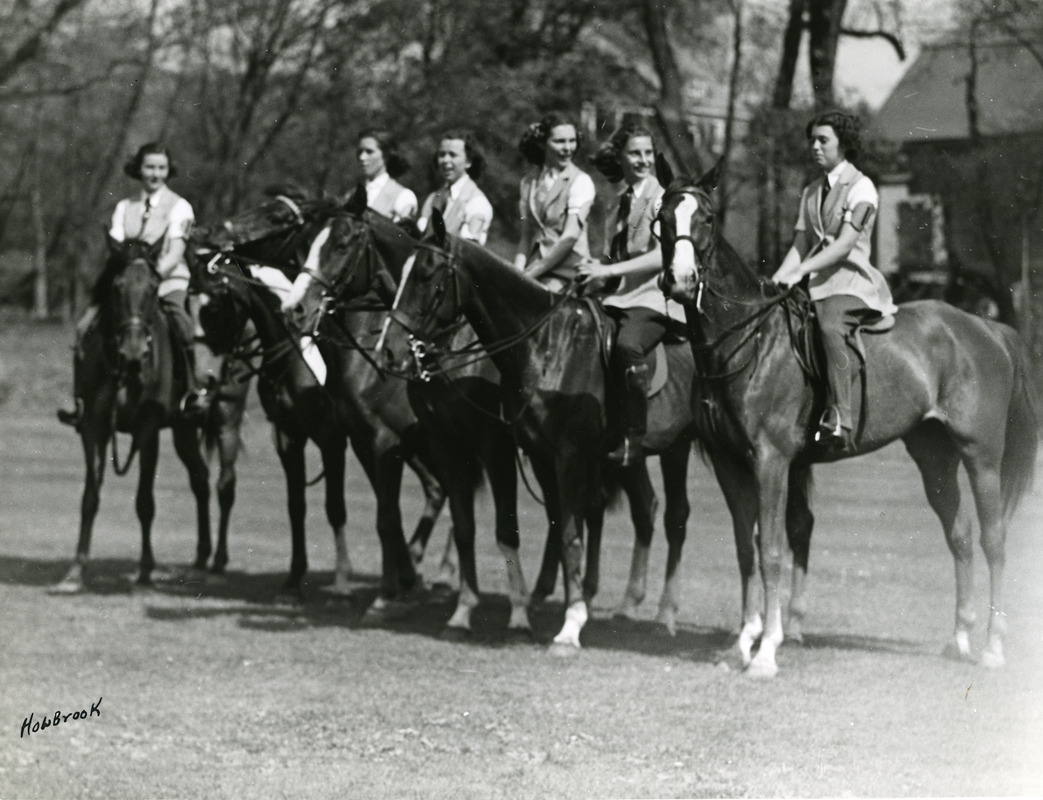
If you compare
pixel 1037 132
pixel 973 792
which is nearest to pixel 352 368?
pixel 973 792

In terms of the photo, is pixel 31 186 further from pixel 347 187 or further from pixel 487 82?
pixel 487 82

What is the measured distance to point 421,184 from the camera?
30.2 m

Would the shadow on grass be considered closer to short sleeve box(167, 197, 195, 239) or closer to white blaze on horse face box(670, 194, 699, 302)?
white blaze on horse face box(670, 194, 699, 302)

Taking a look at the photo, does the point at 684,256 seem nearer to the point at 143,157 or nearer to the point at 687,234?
the point at 687,234

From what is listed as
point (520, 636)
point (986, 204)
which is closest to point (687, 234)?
point (520, 636)

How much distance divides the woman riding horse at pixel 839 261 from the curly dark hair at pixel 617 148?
1370 mm

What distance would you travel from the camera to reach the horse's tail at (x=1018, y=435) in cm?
1044

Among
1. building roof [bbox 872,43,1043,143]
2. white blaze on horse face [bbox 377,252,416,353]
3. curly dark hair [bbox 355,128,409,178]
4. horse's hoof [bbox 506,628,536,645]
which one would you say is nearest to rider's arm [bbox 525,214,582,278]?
white blaze on horse face [bbox 377,252,416,353]

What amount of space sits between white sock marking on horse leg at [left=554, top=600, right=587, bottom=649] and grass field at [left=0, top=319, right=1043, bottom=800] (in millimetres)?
178

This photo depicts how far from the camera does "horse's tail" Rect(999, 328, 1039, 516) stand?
10438 mm

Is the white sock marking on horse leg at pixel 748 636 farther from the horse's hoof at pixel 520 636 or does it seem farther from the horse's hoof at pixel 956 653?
the horse's hoof at pixel 520 636

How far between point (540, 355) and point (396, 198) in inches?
108

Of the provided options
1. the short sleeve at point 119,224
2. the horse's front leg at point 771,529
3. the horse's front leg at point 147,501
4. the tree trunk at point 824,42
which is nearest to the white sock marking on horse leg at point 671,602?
the horse's front leg at point 771,529

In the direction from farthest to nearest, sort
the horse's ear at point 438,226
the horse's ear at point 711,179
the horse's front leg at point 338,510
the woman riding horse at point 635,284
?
the horse's front leg at point 338,510
the woman riding horse at point 635,284
the horse's ear at point 438,226
the horse's ear at point 711,179
